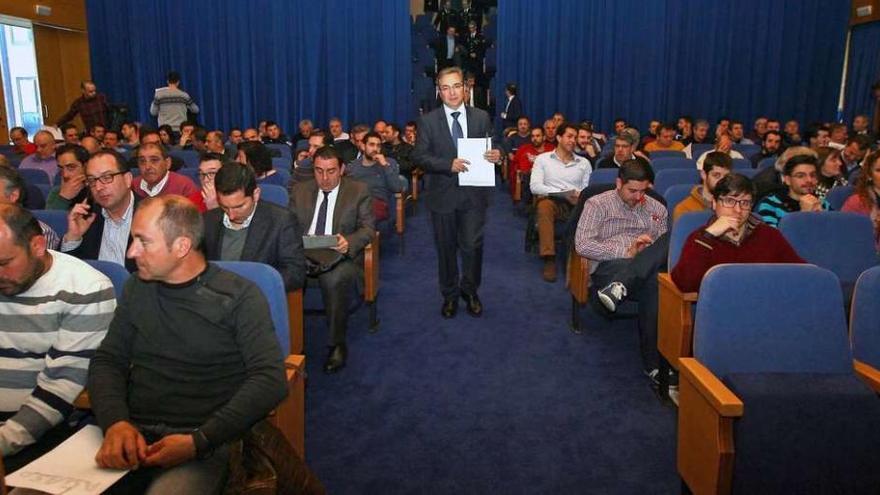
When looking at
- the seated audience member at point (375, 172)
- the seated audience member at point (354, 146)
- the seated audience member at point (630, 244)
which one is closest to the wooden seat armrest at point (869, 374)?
the seated audience member at point (630, 244)

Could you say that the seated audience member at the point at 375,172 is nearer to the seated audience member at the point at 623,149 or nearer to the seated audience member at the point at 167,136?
the seated audience member at the point at 623,149

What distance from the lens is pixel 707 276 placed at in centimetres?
229

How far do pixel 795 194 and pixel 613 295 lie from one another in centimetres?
131

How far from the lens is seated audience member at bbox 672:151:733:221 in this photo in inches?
149

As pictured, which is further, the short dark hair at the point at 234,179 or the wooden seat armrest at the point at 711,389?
the short dark hair at the point at 234,179

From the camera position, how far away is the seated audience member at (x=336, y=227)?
3719 millimetres

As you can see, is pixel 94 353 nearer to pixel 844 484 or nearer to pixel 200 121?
pixel 844 484

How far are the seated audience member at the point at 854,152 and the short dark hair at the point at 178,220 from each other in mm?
6198

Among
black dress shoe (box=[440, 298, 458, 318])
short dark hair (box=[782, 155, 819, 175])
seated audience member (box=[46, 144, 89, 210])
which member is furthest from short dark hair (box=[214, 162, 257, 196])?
short dark hair (box=[782, 155, 819, 175])

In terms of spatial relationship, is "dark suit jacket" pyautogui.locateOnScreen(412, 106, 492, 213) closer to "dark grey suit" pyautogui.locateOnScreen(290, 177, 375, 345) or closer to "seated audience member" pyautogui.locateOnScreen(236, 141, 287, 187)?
"dark grey suit" pyautogui.locateOnScreen(290, 177, 375, 345)

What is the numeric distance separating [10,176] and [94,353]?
5.76 ft

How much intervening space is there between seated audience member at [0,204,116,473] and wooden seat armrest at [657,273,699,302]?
2.19 m

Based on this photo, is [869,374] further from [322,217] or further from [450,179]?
[322,217]

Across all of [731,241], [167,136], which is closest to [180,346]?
[731,241]
